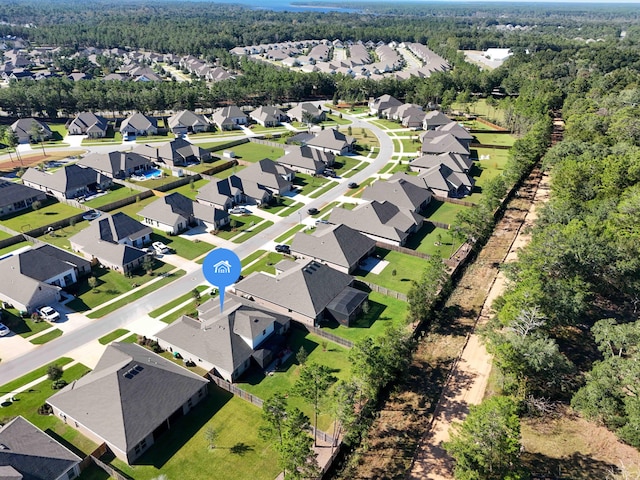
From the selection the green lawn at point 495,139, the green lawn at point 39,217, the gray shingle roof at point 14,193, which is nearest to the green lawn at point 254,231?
the green lawn at point 39,217

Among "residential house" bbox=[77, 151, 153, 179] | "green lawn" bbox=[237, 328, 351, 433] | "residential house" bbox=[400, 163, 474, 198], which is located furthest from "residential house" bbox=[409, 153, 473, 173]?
"residential house" bbox=[77, 151, 153, 179]

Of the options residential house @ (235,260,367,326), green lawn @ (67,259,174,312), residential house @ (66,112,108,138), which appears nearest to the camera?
residential house @ (235,260,367,326)

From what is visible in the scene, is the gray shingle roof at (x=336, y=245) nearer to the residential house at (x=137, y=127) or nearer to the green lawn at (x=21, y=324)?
the green lawn at (x=21, y=324)

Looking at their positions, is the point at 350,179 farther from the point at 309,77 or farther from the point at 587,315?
the point at 309,77

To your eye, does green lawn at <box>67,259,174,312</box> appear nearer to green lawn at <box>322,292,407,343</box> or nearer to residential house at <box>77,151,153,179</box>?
green lawn at <box>322,292,407,343</box>

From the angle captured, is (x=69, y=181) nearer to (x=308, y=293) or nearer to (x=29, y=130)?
(x=29, y=130)

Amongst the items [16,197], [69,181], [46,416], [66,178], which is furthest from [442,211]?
[16,197]

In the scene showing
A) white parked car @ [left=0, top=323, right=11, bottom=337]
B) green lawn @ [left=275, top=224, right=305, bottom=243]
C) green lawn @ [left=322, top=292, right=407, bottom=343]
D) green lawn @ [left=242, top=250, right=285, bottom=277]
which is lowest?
green lawn @ [left=322, top=292, right=407, bottom=343]
